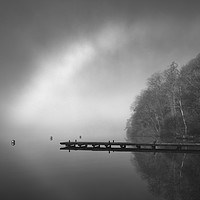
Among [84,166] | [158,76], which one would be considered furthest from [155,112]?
[84,166]

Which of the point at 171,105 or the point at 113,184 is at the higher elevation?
the point at 171,105

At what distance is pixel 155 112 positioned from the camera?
65.4 m

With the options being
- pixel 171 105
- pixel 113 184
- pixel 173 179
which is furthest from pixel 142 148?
pixel 171 105

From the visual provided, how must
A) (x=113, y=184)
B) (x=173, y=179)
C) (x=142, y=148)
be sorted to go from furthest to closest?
1. (x=142, y=148)
2. (x=113, y=184)
3. (x=173, y=179)

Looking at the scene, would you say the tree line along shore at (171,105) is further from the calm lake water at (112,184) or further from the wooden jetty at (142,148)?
the calm lake water at (112,184)

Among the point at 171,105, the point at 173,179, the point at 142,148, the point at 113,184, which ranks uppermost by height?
the point at 171,105

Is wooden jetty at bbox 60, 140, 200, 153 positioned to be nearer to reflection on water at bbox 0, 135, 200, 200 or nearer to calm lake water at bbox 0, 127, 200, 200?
reflection on water at bbox 0, 135, 200, 200

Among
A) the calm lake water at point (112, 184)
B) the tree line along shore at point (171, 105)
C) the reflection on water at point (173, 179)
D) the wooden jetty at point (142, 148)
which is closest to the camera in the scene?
the reflection on water at point (173, 179)

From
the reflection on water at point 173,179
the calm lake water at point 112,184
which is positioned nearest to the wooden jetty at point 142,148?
the reflection on water at point 173,179

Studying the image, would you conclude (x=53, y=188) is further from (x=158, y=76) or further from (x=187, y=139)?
(x=158, y=76)

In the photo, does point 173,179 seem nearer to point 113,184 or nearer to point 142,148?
point 113,184

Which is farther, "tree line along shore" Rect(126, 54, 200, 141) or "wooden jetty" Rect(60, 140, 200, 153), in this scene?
"tree line along shore" Rect(126, 54, 200, 141)

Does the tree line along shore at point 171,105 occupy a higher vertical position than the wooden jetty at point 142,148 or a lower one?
higher

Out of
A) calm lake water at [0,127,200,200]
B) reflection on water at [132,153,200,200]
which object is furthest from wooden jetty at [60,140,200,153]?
calm lake water at [0,127,200,200]
